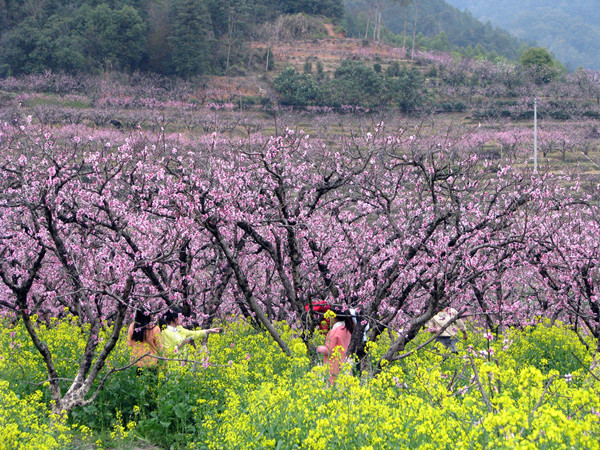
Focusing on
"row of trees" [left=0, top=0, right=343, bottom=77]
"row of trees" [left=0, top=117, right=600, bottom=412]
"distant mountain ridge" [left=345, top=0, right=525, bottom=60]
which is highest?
"distant mountain ridge" [left=345, top=0, right=525, bottom=60]

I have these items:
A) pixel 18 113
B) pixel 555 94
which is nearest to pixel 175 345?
pixel 18 113

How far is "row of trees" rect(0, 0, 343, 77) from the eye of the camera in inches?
2159

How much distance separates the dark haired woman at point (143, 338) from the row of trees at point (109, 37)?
5268cm

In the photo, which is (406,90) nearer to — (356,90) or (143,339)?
(356,90)

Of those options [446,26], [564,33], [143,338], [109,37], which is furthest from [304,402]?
[564,33]

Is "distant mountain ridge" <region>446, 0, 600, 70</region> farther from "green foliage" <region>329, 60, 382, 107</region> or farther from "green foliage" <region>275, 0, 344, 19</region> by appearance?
"green foliage" <region>329, 60, 382, 107</region>

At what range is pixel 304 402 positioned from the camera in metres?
5.25

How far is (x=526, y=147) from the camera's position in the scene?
46438mm

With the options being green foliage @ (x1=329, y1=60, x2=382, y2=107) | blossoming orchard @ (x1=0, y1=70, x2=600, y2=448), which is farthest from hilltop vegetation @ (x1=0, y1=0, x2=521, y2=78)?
blossoming orchard @ (x1=0, y1=70, x2=600, y2=448)

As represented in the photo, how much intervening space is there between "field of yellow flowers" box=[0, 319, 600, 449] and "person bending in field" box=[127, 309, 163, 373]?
0.24 metres

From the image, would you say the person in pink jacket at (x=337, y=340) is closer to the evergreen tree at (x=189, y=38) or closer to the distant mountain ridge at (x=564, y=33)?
the evergreen tree at (x=189, y=38)

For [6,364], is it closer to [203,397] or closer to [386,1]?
[203,397]

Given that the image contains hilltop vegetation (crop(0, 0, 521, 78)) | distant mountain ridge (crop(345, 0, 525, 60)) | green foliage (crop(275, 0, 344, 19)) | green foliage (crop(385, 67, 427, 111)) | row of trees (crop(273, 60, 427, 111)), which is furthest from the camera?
distant mountain ridge (crop(345, 0, 525, 60))

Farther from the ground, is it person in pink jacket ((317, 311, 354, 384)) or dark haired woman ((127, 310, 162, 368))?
person in pink jacket ((317, 311, 354, 384))
